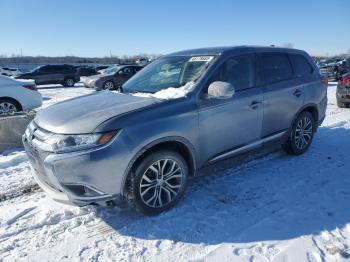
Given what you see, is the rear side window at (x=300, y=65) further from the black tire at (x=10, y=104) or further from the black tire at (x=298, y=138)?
the black tire at (x=10, y=104)

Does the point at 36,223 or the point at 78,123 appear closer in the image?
the point at 78,123

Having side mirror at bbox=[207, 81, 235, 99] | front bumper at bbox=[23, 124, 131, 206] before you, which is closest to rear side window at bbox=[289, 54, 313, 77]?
side mirror at bbox=[207, 81, 235, 99]

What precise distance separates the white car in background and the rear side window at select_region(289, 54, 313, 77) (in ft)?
22.9

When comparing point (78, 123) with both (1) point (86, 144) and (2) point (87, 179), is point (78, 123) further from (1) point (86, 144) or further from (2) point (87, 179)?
(2) point (87, 179)

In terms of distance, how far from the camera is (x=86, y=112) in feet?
11.8

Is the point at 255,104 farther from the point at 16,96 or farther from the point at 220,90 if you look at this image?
the point at 16,96

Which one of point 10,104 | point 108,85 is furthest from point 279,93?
point 108,85

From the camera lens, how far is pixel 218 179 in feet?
15.3

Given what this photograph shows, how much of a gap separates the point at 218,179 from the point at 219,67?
1.57m

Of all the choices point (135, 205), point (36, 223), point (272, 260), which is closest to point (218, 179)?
point (135, 205)

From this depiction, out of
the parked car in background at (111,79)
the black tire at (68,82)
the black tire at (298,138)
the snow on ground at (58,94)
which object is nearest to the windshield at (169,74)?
the black tire at (298,138)

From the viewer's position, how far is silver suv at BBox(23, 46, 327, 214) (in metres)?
3.22

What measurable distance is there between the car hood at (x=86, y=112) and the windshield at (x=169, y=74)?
43cm

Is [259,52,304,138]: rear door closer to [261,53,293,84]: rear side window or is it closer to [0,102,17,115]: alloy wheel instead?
[261,53,293,84]: rear side window
